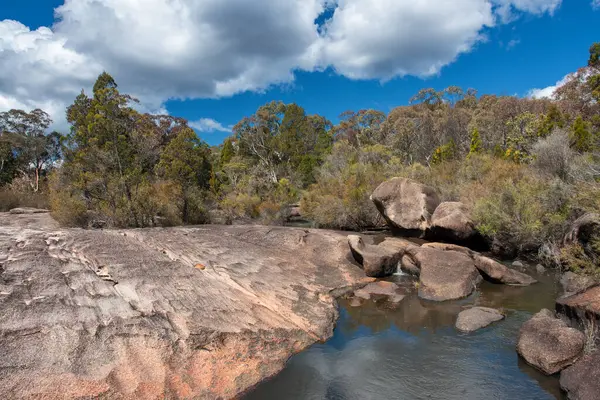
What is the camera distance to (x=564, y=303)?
9555 millimetres

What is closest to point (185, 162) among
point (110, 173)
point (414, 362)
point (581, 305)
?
point (110, 173)

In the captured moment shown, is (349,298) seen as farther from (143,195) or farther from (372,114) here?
(372,114)

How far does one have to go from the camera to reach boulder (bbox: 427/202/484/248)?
18078 mm

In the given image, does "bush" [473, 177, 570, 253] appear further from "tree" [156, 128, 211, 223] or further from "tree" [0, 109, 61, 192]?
"tree" [0, 109, 61, 192]

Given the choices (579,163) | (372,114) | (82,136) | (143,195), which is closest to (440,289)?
(579,163)

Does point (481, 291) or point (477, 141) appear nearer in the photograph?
point (481, 291)

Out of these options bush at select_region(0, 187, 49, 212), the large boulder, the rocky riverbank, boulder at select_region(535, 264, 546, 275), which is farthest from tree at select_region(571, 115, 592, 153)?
bush at select_region(0, 187, 49, 212)

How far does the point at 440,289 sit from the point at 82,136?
25235mm

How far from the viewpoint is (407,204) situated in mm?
21828

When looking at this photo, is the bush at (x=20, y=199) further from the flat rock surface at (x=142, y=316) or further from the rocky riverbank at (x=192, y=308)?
the flat rock surface at (x=142, y=316)

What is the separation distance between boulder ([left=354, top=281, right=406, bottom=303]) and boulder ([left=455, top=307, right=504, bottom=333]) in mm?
2492

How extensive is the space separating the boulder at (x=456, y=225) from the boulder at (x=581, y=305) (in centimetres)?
835

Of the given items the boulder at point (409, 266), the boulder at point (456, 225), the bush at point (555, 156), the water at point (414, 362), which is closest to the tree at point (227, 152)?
the boulder at point (456, 225)

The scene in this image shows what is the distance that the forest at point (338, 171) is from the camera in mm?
15812
